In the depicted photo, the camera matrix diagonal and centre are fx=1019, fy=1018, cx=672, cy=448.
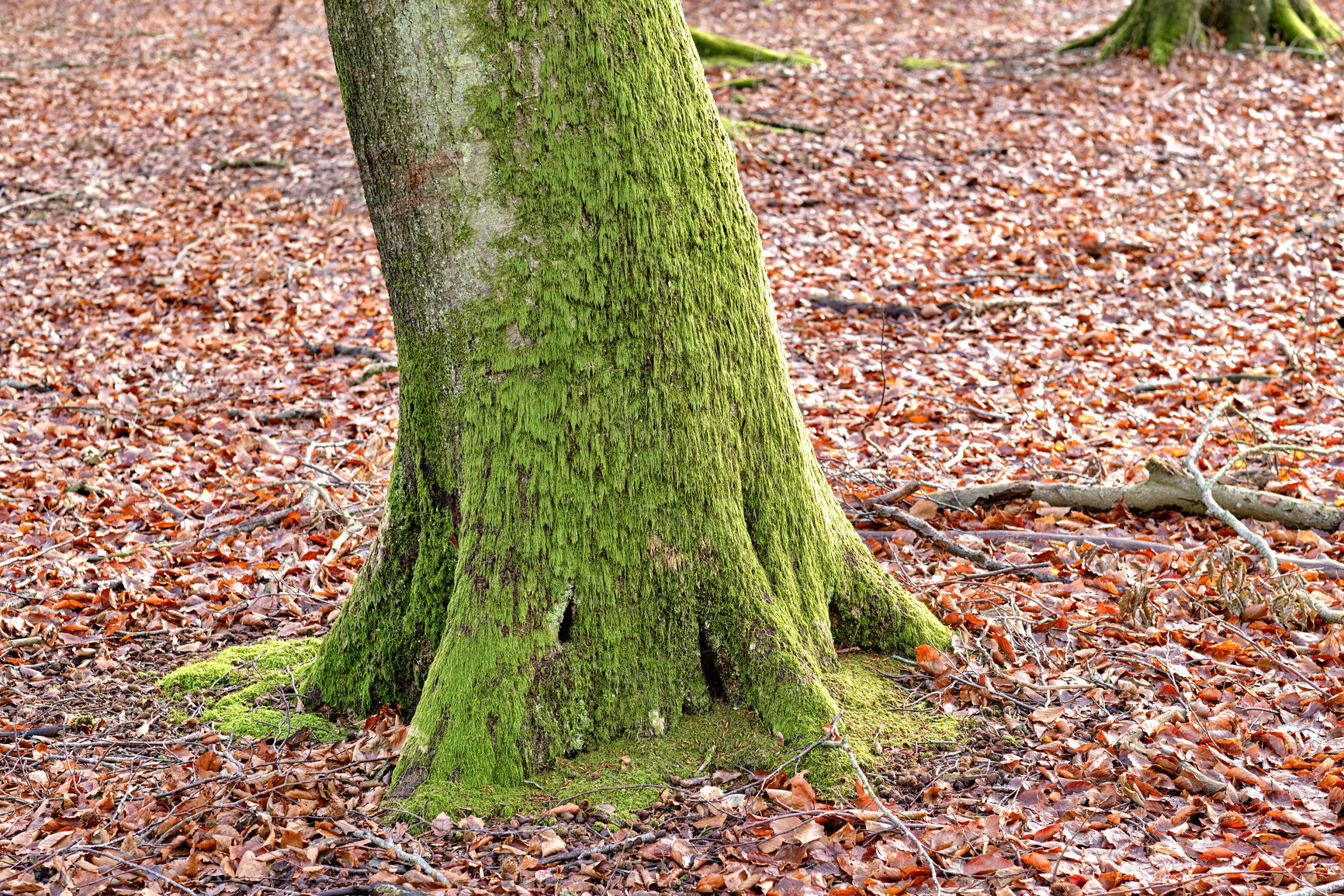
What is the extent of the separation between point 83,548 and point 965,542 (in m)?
4.12

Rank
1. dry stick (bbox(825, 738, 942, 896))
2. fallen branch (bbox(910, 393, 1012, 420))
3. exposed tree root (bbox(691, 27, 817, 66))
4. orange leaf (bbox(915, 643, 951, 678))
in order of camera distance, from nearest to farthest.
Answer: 1. dry stick (bbox(825, 738, 942, 896))
2. orange leaf (bbox(915, 643, 951, 678))
3. fallen branch (bbox(910, 393, 1012, 420))
4. exposed tree root (bbox(691, 27, 817, 66))

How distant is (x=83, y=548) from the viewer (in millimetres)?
4902

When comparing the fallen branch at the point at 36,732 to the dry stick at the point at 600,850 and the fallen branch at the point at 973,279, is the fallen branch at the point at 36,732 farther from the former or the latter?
the fallen branch at the point at 973,279

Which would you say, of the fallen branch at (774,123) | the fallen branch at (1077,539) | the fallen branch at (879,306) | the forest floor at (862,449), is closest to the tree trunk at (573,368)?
the forest floor at (862,449)

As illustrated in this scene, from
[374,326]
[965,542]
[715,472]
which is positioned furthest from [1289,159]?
[715,472]

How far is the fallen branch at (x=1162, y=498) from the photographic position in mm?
4336

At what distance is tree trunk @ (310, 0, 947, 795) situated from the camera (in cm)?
279

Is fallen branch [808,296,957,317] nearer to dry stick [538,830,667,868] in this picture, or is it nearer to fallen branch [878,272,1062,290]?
fallen branch [878,272,1062,290]

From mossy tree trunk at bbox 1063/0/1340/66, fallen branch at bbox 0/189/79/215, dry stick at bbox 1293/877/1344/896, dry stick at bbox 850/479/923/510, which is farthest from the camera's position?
mossy tree trunk at bbox 1063/0/1340/66

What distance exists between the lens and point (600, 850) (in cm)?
266

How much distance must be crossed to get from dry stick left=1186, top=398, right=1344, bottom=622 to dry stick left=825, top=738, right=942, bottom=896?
1.93m

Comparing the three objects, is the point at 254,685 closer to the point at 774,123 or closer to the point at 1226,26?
the point at 774,123

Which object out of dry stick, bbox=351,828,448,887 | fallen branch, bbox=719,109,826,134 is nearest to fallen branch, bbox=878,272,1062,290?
fallen branch, bbox=719,109,826,134

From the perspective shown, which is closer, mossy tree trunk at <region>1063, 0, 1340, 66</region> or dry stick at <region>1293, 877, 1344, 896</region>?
dry stick at <region>1293, 877, 1344, 896</region>
